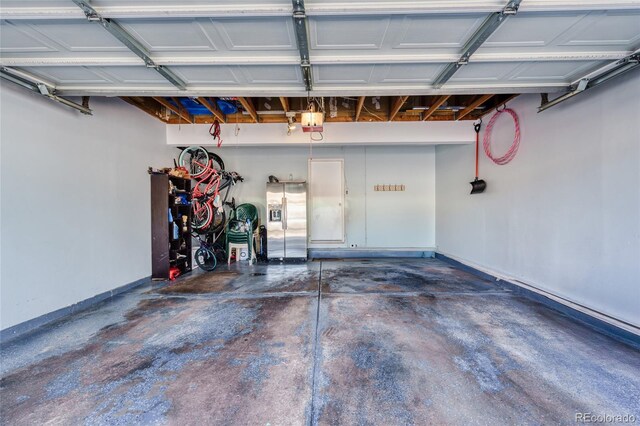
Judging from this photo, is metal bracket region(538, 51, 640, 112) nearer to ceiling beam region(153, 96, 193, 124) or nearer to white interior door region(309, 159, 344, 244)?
white interior door region(309, 159, 344, 244)

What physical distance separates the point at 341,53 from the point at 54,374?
3373 millimetres

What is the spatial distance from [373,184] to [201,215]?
4004 millimetres

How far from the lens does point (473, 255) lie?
468 centimetres

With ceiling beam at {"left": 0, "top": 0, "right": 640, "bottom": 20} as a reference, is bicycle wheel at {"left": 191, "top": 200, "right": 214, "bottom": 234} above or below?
below

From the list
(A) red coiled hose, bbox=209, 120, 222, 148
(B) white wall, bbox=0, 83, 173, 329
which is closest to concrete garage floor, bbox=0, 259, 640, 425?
(B) white wall, bbox=0, 83, 173, 329

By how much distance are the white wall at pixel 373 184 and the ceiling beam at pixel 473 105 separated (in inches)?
67.7

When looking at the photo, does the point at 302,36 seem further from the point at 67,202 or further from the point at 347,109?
the point at 67,202

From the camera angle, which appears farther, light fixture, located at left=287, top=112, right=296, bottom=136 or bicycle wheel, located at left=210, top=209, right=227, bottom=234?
bicycle wheel, located at left=210, top=209, right=227, bottom=234

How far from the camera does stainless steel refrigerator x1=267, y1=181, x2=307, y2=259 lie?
559cm

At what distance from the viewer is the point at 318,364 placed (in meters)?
1.94

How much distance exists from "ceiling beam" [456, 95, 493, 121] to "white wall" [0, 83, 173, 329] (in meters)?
5.29

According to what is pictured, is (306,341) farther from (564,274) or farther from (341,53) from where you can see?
(564,274)

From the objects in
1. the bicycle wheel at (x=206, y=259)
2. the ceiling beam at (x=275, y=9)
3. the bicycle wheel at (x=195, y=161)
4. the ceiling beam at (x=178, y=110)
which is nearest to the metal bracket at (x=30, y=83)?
the ceiling beam at (x=275, y=9)

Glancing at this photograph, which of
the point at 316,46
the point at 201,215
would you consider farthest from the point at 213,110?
the point at 316,46
